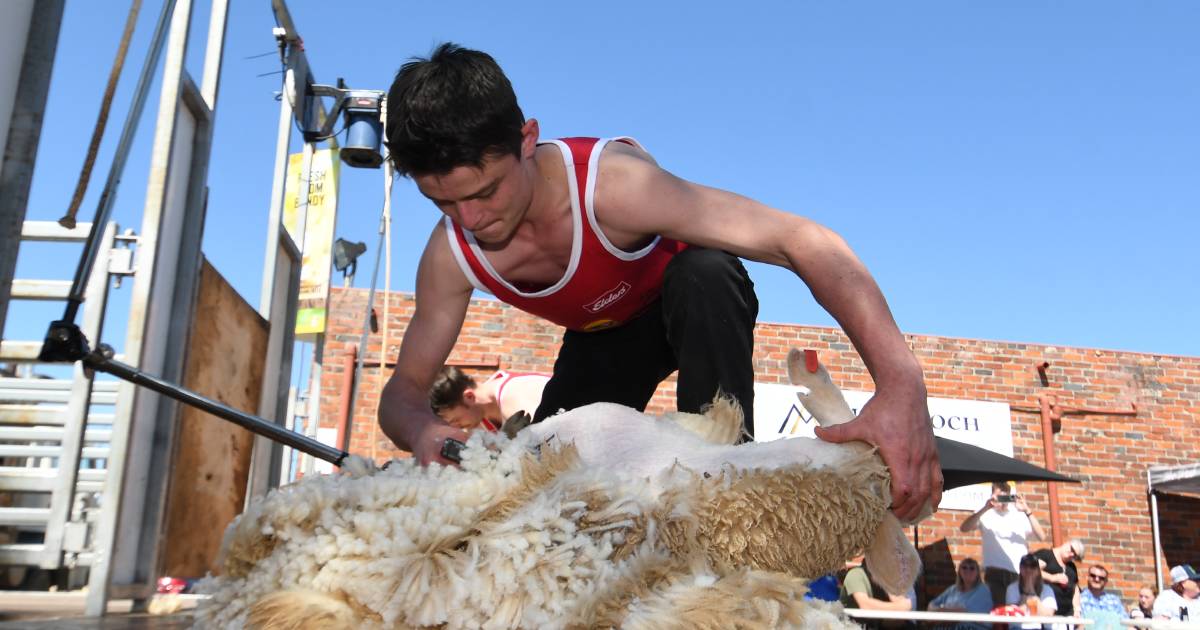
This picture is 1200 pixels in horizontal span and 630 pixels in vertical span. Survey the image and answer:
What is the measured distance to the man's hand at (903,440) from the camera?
101cm

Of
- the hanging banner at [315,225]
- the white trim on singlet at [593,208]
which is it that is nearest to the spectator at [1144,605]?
the hanging banner at [315,225]

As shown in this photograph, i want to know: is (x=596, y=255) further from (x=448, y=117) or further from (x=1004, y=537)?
(x=1004, y=537)

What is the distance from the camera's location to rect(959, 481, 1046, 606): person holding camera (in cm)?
671

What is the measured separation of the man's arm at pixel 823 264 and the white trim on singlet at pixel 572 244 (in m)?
0.04

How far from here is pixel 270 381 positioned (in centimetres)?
455

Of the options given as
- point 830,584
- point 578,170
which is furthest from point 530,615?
point 830,584

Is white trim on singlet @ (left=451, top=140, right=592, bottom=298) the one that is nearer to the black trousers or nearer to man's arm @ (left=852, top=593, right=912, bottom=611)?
the black trousers

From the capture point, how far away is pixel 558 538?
0.73 meters

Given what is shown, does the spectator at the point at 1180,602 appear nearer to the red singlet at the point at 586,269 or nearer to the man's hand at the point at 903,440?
the red singlet at the point at 586,269

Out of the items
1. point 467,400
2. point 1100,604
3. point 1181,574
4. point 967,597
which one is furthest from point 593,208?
point 1181,574

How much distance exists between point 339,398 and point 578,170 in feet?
21.8

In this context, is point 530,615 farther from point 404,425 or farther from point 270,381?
point 270,381

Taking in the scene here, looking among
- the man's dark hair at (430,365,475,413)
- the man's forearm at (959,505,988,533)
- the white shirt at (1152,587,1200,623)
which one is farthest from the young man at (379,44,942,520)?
the man's forearm at (959,505,988,533)

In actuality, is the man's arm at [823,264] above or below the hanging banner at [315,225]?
below
